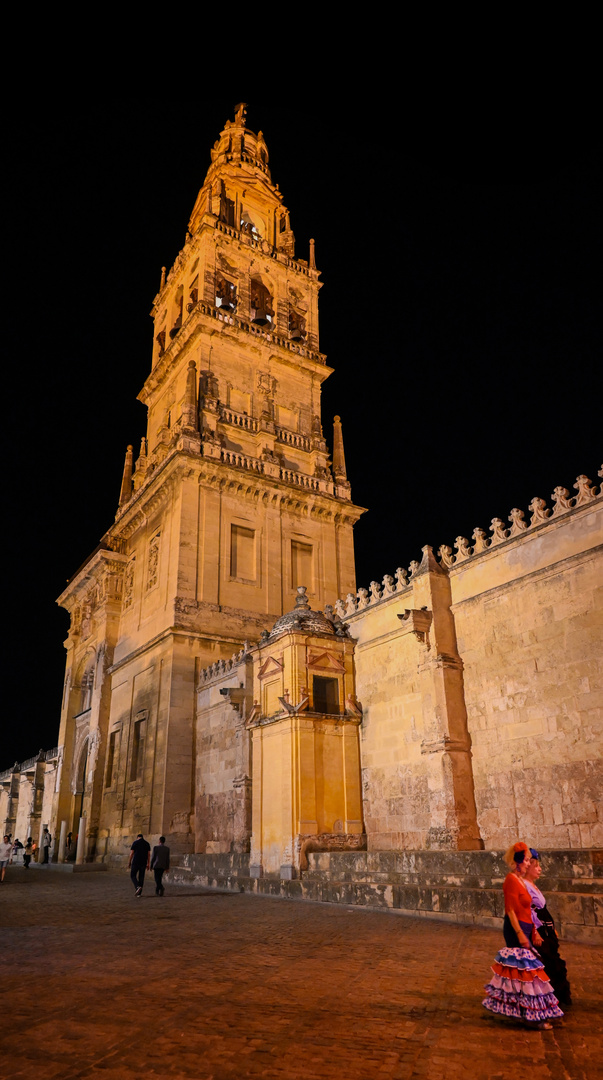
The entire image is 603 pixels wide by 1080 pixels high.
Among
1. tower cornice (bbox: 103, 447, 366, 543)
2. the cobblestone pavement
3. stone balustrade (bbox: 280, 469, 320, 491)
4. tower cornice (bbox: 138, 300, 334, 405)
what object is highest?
tower cornice (bbox: 138, 300, 334, 405)

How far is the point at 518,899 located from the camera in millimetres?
5719

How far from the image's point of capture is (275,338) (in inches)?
1371

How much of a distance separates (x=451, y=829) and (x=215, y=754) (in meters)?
10.5

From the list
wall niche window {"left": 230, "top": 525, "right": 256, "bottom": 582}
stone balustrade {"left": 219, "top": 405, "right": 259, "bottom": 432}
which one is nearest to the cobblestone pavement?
wall niche window {"left": 230, "top": 525, "right": 256, "bottom": 582}

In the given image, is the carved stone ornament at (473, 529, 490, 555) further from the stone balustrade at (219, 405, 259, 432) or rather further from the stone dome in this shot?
the stone balustrade at (219, 405, 259, 432)

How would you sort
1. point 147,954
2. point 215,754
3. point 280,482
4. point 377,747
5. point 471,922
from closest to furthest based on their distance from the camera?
point 147,954, point 471,922, point 377,747, point 215,754, point 280,482

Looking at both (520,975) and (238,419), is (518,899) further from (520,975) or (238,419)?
(238,419)

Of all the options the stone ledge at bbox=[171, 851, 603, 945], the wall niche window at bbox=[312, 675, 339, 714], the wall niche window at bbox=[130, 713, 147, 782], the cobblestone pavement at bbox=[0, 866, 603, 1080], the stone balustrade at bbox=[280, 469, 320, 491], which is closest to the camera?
the cobblestone pavement at bbox=[0, 866, 603, 1080]

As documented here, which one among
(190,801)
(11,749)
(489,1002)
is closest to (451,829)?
(489,1002)

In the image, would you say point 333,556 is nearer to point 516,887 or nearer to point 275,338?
point 275,338

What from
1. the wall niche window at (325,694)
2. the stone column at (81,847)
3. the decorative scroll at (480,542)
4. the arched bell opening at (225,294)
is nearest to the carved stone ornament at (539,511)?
the decorative scroll at (480,542)

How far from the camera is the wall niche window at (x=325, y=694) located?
17.9m

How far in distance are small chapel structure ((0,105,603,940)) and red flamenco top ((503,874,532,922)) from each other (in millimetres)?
5389

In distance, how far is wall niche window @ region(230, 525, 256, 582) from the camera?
2850 centimetres
